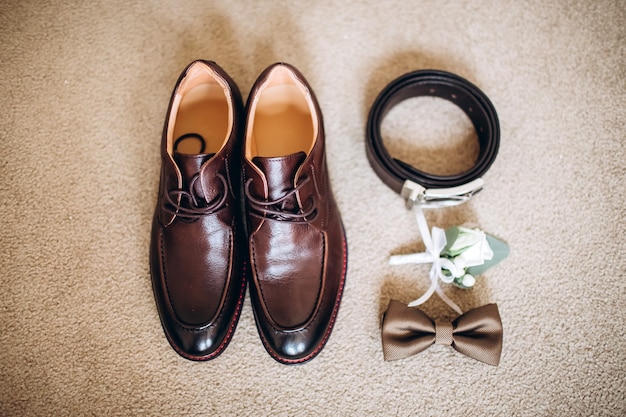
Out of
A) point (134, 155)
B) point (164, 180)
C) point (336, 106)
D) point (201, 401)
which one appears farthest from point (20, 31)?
point (201, 401)

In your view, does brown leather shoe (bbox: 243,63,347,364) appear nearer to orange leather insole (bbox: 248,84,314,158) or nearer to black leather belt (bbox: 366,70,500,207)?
orange leather insole (bbox: 248,84,314,158)

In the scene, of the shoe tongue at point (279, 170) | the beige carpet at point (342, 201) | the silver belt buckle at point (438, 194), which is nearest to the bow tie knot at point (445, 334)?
the beige carpet at point (342, 201)

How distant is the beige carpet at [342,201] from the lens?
3.19ft

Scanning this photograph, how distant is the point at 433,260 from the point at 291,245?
350mm

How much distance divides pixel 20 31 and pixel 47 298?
31.3 inches

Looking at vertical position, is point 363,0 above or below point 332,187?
above

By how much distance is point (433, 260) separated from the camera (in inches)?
39.8

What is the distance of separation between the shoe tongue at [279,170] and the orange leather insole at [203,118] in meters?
0.21

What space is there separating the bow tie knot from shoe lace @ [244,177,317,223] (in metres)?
0.30

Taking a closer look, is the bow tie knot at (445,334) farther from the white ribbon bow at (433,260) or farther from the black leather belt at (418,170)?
the black leather belt at (418,170)

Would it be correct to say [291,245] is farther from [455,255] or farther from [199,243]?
[455,255]

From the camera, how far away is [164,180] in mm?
936

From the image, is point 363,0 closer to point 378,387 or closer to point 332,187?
point 332,187

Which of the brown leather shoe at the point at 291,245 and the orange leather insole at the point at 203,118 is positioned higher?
the orange leather insole at the point at 203,118
